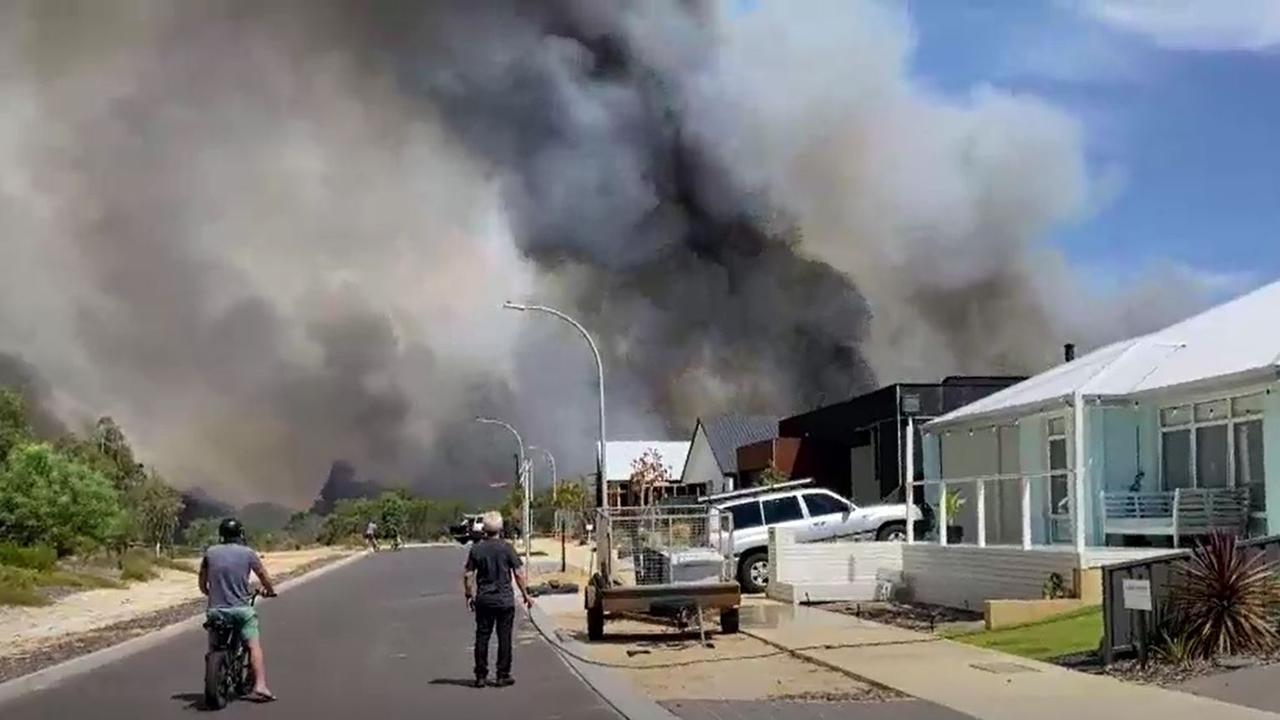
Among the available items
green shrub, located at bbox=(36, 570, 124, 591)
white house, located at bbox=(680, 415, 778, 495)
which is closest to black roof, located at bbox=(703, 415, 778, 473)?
white house, located at bbox=(680, 415, 778, 495)

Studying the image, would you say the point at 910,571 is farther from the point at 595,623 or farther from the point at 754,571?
the point at 595,623

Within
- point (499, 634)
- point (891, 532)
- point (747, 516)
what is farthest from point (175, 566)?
point (499, 634)

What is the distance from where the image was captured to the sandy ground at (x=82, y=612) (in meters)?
25.6

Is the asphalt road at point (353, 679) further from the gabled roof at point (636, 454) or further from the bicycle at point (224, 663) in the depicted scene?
the gabled roof at point (636, 454)

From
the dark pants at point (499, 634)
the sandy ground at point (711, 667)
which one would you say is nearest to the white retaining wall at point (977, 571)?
the sandy ground at point (711, 667)

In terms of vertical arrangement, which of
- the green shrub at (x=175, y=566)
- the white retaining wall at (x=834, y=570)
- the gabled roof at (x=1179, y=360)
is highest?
the gabled roof at (x=1179, y=360)

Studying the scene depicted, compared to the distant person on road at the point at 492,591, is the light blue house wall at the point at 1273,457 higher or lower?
higher

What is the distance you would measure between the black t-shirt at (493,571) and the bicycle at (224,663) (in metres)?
2.18

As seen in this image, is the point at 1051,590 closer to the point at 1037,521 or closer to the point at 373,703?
the point at 1037,521

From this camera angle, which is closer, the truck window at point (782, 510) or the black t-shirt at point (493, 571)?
the black t-shirt at point (493, 571)

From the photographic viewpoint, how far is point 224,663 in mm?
14266

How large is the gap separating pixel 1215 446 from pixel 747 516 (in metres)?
10.7

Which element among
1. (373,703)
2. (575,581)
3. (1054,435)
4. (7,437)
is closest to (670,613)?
(373,703)

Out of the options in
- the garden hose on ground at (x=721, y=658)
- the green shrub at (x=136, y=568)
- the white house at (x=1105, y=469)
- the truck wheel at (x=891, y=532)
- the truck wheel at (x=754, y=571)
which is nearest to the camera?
the garden hose on ground at (x=721, y=658)
